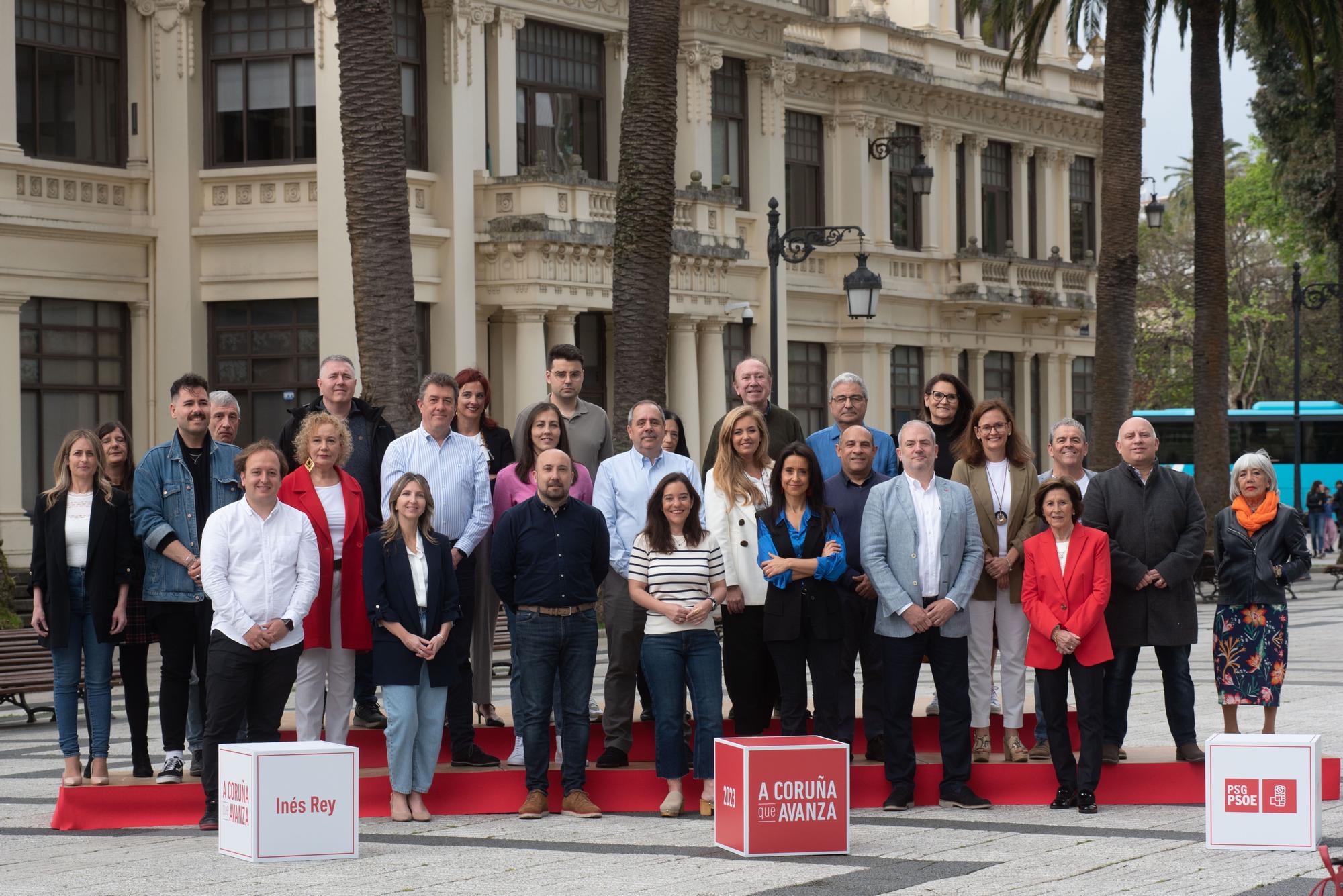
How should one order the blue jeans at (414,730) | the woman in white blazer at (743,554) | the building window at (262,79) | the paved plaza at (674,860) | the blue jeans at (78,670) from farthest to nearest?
the building window at (262,79) < the blue jeans at (78,670) < the woman in white blazer at (743,554) < the blue jeans at (414,730) < the paved plaza at (674,860)

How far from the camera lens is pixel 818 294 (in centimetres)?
3966

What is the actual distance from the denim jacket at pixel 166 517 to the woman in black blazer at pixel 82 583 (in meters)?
0.18

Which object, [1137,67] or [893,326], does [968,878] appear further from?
[893,326]

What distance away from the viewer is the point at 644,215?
68.5 feet

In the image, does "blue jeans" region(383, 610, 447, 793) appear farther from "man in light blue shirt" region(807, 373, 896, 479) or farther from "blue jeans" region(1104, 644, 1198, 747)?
"blue jeans" region(1104, 644, 1198, 747)

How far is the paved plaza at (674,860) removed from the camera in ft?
29.0

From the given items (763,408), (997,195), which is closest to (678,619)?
(763,408)

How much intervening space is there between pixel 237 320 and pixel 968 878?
20.6 meters

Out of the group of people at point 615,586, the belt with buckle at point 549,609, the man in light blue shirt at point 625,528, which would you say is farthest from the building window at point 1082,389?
the belt with buckle at point 549,609

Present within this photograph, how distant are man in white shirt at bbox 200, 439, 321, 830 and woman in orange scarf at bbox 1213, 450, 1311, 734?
5.79 m

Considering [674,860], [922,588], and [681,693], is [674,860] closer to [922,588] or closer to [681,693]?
[681,693]

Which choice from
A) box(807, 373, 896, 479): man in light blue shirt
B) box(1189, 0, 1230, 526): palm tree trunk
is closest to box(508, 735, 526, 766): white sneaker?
box(807, 373, 896, 479): man in light blue shirt

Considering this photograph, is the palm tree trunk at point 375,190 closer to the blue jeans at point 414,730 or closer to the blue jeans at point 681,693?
the blue jeans at point 414,730

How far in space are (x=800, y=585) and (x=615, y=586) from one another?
1.18 m
